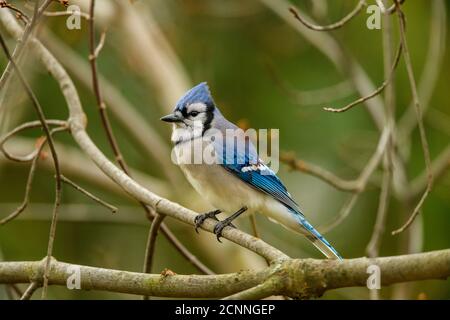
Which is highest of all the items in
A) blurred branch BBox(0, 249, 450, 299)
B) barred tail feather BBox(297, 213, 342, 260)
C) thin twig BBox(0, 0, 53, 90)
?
thin twig BBox(0, 0, 53, 90)

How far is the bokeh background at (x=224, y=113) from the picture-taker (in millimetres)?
4953

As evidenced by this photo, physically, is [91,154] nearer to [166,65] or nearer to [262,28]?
[166,65]

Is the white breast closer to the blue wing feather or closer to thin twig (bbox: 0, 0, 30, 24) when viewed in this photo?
the blue wing feather

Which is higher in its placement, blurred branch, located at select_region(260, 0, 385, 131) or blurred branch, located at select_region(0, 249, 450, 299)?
blurred branch, located at select_region(260, 0, 385, 131)

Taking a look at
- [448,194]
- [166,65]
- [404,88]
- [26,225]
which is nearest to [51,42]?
[166,65]

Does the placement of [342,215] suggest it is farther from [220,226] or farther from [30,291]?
[30,291]

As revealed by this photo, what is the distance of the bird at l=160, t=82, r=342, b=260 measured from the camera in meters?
A: 3.46

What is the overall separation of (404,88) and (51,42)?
2.53 meters

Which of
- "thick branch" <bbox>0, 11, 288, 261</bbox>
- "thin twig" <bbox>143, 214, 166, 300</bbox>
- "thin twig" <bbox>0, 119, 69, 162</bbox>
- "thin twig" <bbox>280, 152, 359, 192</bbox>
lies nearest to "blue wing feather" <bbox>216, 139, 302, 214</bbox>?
"thin twig" <bbox>280, 152, 359, 192</bbox>

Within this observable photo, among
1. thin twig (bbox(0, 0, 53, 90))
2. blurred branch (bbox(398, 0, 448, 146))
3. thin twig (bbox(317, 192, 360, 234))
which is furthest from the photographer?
blurred branch (bbox(398, 0, 448, 146))

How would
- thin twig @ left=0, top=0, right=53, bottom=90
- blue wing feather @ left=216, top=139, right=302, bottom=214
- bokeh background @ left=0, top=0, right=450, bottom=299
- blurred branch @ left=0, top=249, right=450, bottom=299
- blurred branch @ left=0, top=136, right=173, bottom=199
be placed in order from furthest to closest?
bokeh background @ left=0, top=0, right=450, bottom=299
blurred branch @ left=0, top=136, right=173, bottom=199
blue wing feather @ left=216, top=139, right=302, bottom=214
thin twig @ left=0, top=0, right=53, bottom=90
blurred branch @ left=0, top=249, right=450, bottom=299

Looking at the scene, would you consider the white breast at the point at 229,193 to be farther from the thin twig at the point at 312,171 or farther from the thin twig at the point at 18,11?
the thin twig at the point at 18,11

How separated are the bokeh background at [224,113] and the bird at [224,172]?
109cm

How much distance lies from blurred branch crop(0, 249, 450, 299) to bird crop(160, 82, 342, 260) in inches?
36.3
